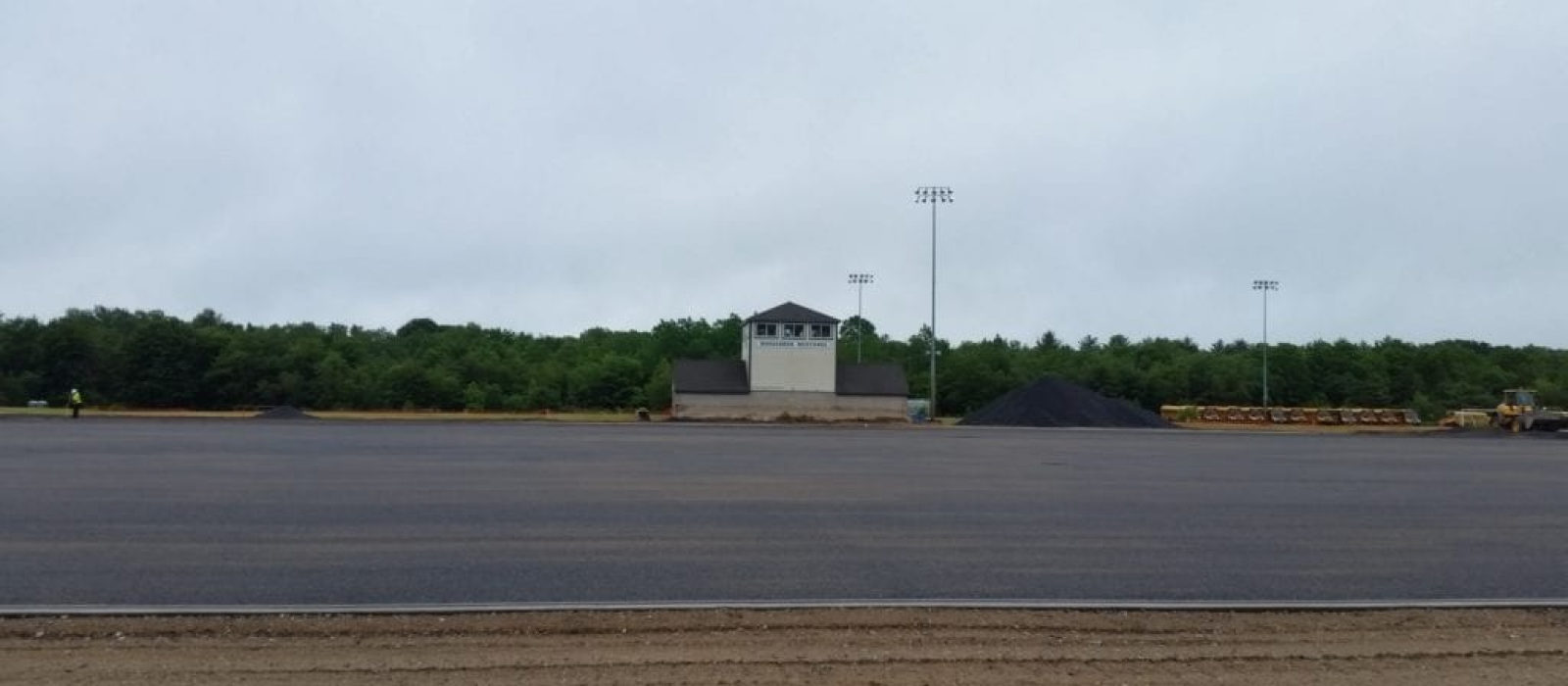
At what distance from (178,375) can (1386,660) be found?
93486mm

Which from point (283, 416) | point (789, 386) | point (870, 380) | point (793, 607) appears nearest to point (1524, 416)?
point (870, 380)

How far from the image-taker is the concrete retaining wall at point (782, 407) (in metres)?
66.2

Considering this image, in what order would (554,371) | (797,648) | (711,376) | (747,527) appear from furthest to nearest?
1. (554,371)
2. (711,376)
3. (747,527)
4. (797,648)

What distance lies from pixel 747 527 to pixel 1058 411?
158 feet

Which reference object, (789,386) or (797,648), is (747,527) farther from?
(789,386)

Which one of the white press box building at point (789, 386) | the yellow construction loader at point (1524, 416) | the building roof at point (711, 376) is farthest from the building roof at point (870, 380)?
the yellow construction loader at point (1524, 416)

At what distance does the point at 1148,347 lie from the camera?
121562 mm

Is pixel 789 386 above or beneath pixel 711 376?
beneath

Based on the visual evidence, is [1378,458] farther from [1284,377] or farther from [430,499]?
[1284,377]

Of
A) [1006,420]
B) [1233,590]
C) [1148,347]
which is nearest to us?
[1233,590]

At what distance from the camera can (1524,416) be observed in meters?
58.3

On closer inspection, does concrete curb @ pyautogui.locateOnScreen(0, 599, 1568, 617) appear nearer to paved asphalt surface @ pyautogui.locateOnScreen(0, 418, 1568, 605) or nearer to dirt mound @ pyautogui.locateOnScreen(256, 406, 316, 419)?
paved asphalt surface @ pyautogui.locateOnScreen(0, 418, 1568, 605)

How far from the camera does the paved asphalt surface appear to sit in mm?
10594

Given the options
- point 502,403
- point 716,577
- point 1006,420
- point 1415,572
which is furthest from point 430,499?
point 502,403
